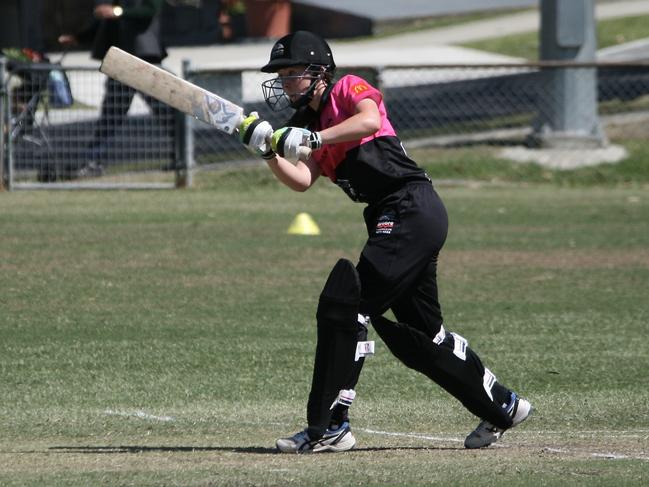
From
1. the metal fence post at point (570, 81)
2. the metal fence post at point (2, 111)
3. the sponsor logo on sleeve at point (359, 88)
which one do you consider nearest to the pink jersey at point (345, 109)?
the sponsor logo on sleeve at point (359, 88)

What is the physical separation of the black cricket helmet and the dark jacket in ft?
33.0

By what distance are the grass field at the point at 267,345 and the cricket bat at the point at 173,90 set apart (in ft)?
4.78

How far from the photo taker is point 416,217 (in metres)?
5.86

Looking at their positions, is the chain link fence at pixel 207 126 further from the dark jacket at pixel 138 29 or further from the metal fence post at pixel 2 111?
the dark jacket at pixel 138 29

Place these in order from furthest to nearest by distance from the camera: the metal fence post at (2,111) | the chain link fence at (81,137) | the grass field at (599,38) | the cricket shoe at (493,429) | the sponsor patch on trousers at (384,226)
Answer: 1. the grass field at (599,38)
2. the chain link fence at (81,137)
3. the metal fence post at (2,111)
4. the cricket shoe at (493,429)
5. the sponsor patch on trousers at (384,226)

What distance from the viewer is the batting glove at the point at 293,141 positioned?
5656 millimetres

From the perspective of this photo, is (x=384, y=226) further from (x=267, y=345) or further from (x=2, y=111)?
(x=2, y=111)

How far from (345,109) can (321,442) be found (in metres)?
1.45

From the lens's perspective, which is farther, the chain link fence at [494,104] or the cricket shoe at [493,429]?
the chain link fence at [494,104]

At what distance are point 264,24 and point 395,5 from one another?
3471 mm

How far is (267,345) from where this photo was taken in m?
8.41

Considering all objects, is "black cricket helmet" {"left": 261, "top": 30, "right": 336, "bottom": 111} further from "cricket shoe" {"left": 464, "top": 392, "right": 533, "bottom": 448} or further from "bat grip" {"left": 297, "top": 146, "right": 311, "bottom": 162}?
"cricket shoe" {"left": 464, "top": 392, "right": 533, "bottom": 448}

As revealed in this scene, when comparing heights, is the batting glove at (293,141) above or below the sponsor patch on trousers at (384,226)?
above

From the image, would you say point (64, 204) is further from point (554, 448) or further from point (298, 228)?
point (554, 448)
